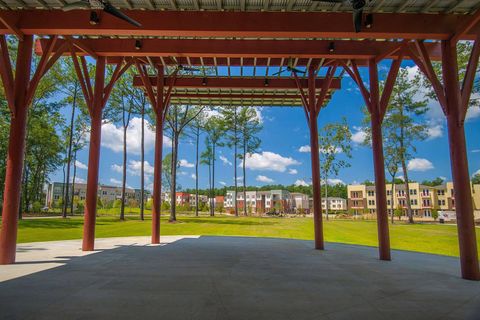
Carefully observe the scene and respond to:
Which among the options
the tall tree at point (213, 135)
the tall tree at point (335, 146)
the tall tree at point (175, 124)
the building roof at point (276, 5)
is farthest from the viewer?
the tall tree at point (213, 135)

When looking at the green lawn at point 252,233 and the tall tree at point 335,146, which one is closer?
the green lawn at point 252,233

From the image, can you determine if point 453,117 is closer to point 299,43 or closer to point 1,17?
point 299,43

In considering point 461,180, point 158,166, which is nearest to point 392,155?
point 461,180

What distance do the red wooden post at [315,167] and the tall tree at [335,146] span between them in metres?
23.7

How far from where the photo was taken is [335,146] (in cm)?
3272

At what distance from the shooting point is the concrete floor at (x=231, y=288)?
11.7 feet

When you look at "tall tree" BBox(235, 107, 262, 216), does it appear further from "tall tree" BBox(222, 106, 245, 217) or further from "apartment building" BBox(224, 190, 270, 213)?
"apartment building" BBox(224, 190, 270, 213)

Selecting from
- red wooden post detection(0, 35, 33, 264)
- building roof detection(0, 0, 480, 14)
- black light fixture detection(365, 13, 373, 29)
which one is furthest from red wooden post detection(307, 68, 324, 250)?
red wooden post detection(0, 35, 33, 264)

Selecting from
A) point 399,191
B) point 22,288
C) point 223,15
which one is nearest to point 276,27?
point 223,15

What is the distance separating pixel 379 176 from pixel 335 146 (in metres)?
26.2

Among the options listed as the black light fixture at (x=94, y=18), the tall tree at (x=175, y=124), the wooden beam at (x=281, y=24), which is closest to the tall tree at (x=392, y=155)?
the tall tree at (x=175, y=124)

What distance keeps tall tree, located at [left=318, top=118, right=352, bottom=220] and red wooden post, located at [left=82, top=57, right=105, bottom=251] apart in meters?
27.7

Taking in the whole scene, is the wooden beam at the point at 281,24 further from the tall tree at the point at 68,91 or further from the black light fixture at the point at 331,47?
the tall tree at the point at 68,91

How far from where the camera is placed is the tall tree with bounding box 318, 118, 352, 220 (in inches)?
1272
